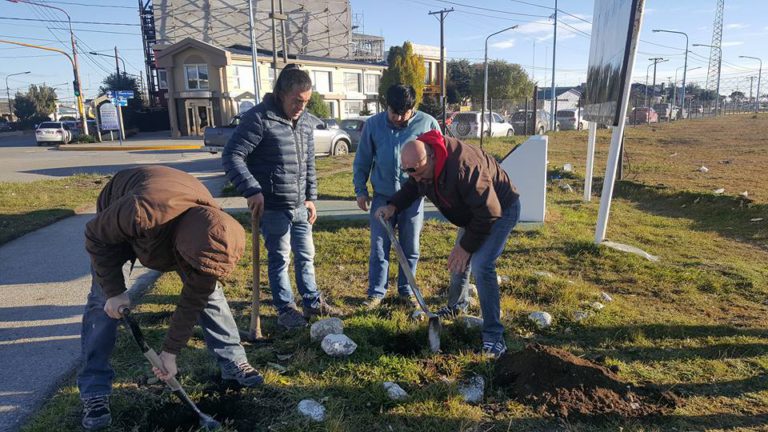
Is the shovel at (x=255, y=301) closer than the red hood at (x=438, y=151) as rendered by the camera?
No

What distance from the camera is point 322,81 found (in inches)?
1572

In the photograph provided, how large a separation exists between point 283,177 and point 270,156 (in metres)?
0.16

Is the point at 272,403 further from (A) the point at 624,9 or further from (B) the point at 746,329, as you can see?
(A) the point at 624,9

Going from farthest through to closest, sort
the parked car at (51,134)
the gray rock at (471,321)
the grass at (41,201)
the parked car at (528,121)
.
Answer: the parked car at (51,134) → the parked car at (528,121) → the grass at (41,201) → the gray rock at (471,321)

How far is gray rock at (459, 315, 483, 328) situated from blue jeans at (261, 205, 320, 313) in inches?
43.8

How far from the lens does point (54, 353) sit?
3326 mm

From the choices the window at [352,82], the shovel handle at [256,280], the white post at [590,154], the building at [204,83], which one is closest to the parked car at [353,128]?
the white post at [590,154]

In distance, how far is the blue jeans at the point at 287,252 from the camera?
352cm

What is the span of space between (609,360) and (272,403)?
2072 millimetres

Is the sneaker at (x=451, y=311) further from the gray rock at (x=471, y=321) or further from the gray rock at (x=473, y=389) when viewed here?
the gray rock at (x=473, y=389)

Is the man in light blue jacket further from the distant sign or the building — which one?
the building

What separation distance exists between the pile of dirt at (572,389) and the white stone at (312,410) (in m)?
1.04

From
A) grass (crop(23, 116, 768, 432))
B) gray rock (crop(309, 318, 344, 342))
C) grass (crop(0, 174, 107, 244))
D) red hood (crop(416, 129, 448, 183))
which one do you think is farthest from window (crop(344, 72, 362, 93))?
red hood (crop(416, 129, 448, 183))

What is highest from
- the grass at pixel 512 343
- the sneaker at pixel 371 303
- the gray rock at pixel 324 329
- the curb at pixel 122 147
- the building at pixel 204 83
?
the building at pixel 204 83
